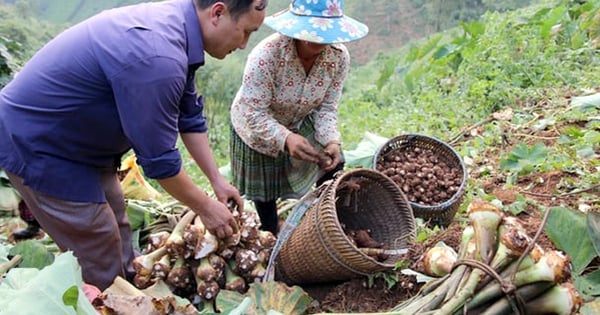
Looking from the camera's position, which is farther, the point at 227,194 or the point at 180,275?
the point at 227,194

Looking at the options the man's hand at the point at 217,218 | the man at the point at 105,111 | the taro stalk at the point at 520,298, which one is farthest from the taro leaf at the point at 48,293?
the taro stalk at the point at 520,298

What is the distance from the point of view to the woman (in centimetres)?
245

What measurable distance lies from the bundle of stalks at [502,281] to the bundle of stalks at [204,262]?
80 cm

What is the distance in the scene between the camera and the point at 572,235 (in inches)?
70.9

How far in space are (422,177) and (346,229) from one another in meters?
0.48

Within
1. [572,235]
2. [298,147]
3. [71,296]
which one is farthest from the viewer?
[298,147]

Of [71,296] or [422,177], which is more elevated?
[71,296]

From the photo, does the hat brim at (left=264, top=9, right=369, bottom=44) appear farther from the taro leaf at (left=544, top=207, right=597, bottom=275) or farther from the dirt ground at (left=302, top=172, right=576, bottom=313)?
the taro leaf at (left=544, top=207, right=597, bottom=275)

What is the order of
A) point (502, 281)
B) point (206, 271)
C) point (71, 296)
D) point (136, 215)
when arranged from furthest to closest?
point (136, 215), point (206, 271), point (502, 281), point (71, 296)

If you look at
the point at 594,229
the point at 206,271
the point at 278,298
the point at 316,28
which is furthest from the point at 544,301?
the point at 316,28

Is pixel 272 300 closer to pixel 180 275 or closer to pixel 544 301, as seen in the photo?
pixel 180 275

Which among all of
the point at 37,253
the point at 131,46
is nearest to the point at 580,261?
the point at 131,46

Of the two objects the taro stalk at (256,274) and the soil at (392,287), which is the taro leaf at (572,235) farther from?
the taro stalk at (256,274)

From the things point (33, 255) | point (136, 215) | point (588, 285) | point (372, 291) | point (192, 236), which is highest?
point (588, 285)
